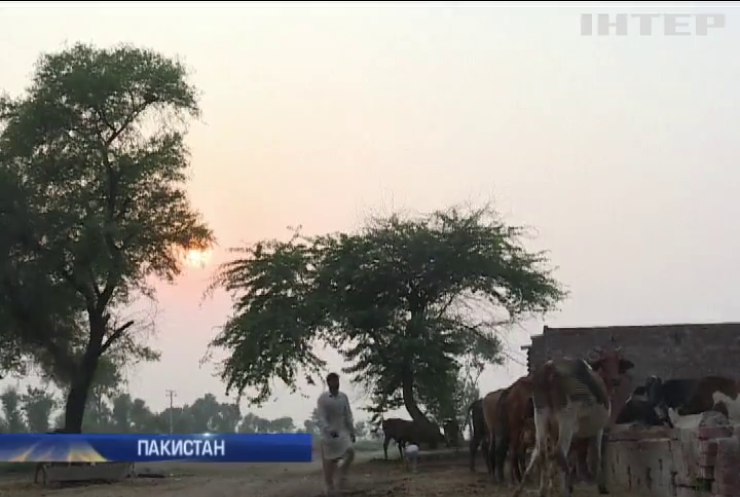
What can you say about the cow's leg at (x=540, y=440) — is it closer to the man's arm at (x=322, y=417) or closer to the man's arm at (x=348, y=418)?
the man's arm at (x=348, y=418)

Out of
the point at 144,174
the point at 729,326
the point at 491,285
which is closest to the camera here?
the point at 729,326

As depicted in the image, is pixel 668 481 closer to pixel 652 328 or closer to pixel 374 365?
pixel 652 328

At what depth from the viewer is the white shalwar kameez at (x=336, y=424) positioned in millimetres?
13625

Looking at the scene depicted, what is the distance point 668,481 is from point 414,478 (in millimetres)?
8524

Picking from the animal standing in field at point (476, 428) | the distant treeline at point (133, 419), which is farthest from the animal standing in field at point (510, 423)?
the distant treeline at point (133, 419)

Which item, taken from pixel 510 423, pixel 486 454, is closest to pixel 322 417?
pixel 510 423

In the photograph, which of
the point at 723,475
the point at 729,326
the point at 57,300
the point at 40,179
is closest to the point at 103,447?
the point at 57,300

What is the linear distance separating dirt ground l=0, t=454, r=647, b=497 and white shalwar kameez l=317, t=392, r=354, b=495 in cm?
209

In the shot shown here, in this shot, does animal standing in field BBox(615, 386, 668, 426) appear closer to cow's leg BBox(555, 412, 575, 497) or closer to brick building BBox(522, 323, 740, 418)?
brick building BBox(522, 323, 740, 418)

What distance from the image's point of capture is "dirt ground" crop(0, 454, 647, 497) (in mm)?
15984

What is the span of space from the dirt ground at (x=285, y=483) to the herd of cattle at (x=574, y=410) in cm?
63

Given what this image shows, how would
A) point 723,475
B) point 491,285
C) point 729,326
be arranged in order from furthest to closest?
point 491,285, point 729,326, point 723,475

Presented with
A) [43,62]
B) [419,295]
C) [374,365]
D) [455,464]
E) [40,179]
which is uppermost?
[43,62]

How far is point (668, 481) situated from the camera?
38.7 ft
